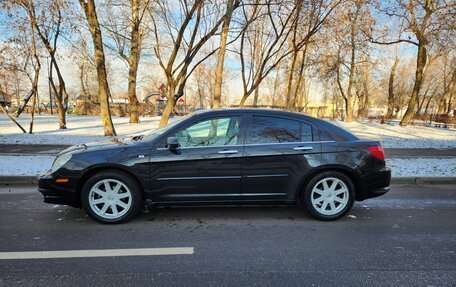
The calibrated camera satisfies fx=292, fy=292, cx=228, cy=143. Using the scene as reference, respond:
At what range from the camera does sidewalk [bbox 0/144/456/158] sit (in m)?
8.89

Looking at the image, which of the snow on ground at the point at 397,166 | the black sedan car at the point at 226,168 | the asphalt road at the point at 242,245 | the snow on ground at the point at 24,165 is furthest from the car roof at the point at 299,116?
the snow on ground at the point at 24,165

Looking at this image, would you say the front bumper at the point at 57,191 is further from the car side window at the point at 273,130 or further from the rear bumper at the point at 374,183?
the rear bumper at the point at 374,183

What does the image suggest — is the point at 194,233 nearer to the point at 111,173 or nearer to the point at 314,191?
the point at 111,173

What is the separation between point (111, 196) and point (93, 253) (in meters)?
0.95

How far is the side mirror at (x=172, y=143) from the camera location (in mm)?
3880

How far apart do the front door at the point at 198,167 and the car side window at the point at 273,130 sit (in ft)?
0.67

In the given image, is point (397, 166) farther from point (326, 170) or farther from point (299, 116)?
point (299, 116)

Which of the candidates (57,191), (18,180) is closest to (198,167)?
(57,191)

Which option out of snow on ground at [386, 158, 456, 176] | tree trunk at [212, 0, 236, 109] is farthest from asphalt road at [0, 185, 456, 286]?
tree trunk at [212, 0, 236, 109]

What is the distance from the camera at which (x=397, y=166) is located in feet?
25.4

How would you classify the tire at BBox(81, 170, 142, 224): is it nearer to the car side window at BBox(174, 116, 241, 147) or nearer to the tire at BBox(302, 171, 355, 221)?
the car side window at BBox(174, 116, 241, 147)

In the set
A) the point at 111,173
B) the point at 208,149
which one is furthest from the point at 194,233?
the point at 111,173

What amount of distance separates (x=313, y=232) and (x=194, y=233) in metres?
1.57

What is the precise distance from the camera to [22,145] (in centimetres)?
1021
